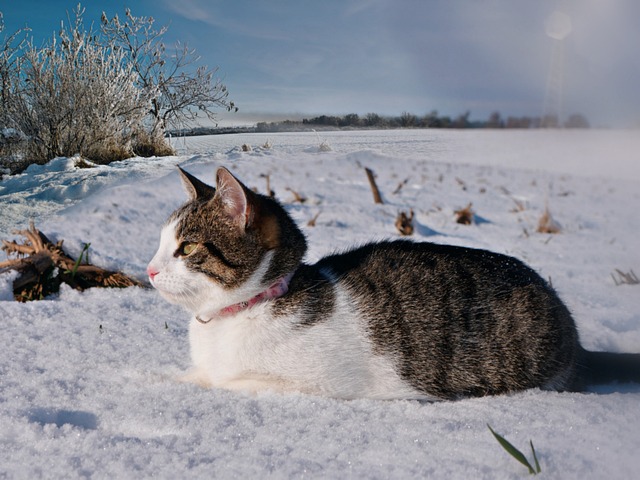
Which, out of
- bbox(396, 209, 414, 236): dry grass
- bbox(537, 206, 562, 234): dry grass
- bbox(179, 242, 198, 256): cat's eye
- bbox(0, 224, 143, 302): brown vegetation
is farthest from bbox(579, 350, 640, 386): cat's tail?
bbox(537, 206, 562, 234): dry grass

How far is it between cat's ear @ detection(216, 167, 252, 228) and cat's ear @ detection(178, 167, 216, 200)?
169 mm

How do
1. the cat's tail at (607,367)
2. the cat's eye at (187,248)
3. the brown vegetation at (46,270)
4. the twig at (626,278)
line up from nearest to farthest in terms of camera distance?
the cat's eye at (187,248) < the cat's tail at (607,367) < the brown vegetation at (46,270) < the twig at (626,278)

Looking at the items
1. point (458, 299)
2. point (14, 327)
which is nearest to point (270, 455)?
point (458, 299)

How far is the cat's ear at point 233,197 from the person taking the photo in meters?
1.97

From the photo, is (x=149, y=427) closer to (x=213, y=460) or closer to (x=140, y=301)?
(x=213, y=460)

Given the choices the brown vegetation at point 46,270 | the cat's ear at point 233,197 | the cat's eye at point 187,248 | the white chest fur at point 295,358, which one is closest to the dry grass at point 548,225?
the white chest fur at point 295,358

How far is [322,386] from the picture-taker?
1.91m

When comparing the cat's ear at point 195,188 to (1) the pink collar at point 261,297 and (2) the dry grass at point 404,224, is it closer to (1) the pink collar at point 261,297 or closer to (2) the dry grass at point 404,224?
(1) the pink collar at point 261,297

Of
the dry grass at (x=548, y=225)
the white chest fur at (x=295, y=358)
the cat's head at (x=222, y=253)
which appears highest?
the cat's head at (x=222, y=253)

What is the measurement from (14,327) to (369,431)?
1704 mm

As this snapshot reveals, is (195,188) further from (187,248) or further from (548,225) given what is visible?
(548,225)


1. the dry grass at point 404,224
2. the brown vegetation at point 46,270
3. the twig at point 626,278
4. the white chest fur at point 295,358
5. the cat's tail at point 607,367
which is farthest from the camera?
the dry grass at point 404,224

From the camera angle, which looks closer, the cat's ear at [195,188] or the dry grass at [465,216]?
the cat's ear at [195,188]

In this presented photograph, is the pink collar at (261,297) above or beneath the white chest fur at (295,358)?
above
